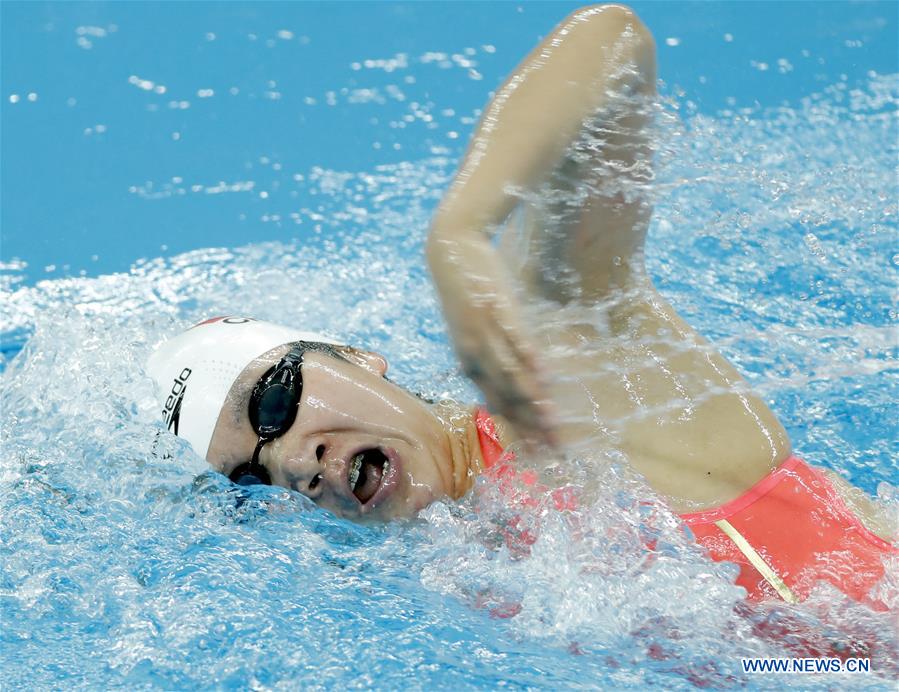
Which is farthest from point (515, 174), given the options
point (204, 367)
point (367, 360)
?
point (204, 367)

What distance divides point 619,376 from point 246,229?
2090 mm

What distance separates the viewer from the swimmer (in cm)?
142

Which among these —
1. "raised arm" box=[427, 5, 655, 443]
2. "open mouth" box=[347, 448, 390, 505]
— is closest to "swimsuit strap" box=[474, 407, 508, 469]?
"open mouth" box=[347, 448, 390, 505]

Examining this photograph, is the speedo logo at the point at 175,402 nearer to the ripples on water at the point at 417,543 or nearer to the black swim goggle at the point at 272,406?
the ripples on water at the point at 417,543

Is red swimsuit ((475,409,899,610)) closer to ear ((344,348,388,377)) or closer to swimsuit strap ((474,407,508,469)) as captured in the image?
swimsuit strap ((474,407,508,469))

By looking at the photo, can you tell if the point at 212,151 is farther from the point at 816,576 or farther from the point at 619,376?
the point at 816,576

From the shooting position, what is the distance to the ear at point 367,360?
201cm

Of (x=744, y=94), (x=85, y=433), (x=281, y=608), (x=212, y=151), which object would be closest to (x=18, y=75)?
(x=212, y=151)

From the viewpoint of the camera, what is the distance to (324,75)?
13.5 ft

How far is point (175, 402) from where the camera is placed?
199 cm

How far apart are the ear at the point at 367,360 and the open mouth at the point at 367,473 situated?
0.19 m

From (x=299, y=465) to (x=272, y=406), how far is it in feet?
0.39

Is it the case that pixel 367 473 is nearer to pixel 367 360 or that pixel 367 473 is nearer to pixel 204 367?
pixel 367 360

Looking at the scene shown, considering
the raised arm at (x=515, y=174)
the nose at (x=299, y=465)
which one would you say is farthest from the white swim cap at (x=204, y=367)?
the raised arm at (x=515, y=174)
